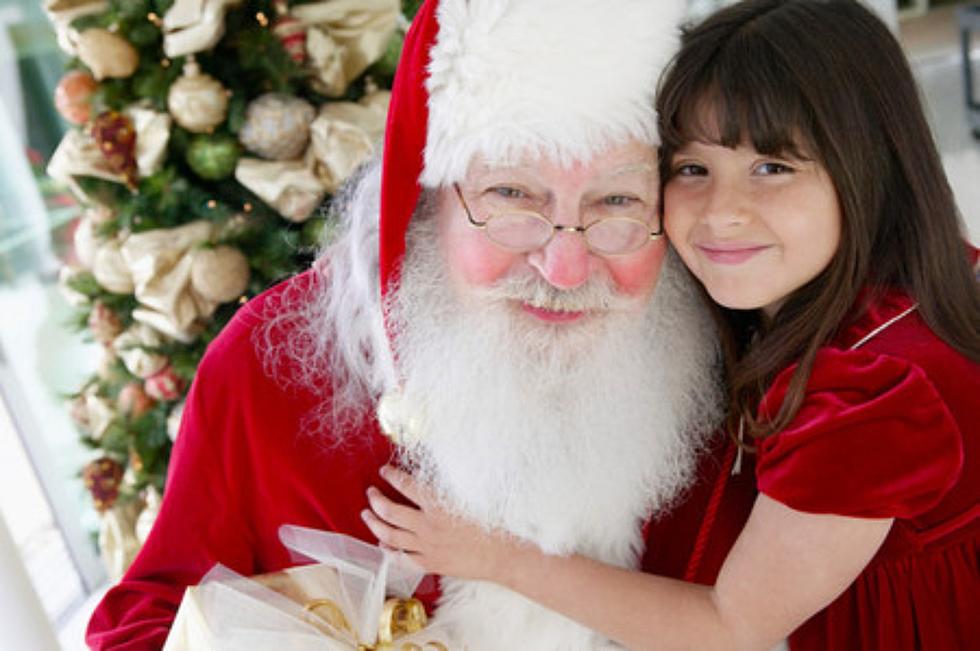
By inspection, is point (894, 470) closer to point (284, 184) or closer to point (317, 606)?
point (317, 606)

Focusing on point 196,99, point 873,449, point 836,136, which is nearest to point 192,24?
point 196,99

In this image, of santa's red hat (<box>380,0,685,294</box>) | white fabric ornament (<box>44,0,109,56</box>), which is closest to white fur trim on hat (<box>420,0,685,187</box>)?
santa's red hat (<box>380,0,685,294</box>)

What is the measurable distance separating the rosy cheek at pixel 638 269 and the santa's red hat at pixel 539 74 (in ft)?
0.56

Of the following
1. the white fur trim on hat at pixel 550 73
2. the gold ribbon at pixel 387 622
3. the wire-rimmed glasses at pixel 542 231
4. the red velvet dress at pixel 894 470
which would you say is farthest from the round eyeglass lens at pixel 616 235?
the gold ribbon at pixel 387 622

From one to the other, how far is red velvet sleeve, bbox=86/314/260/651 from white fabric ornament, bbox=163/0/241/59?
909 millimetres

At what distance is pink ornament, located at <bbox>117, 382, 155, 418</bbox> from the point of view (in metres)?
2.51

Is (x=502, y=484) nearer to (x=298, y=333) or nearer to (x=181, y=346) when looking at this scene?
(x=298, y=333)

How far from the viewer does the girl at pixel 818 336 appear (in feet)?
3.92

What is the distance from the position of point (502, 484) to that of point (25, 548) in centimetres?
230

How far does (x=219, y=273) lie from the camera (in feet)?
7.32

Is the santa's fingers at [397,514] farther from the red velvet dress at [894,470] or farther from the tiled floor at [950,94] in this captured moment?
the tiled floor at [950,94]

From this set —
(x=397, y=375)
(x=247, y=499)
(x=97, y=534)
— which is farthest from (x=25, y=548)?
(x=397, y=375)

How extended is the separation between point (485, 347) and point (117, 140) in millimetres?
1261

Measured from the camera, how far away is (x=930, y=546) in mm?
1313
